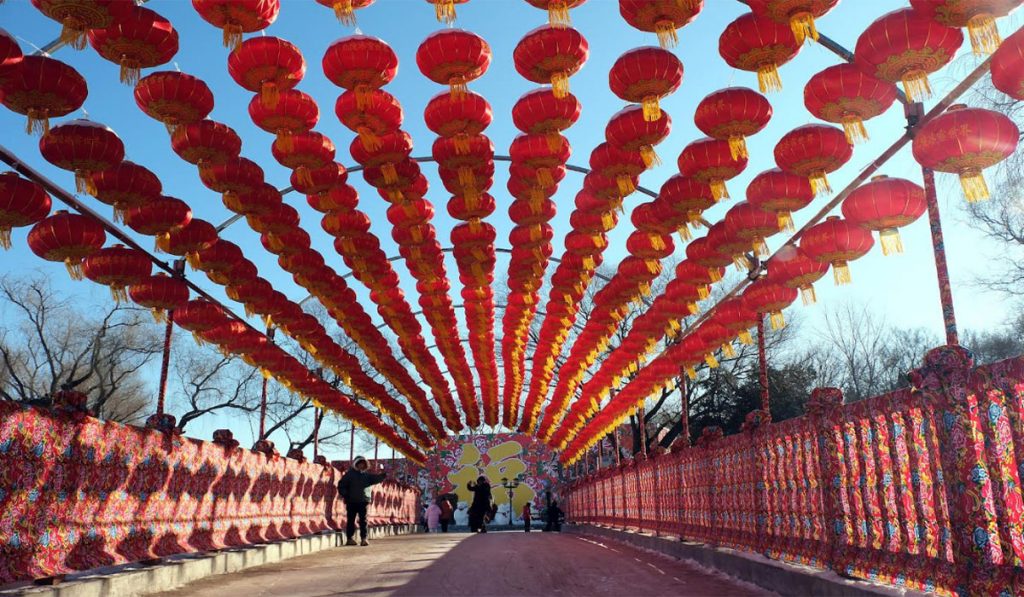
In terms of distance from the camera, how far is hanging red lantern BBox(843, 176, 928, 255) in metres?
7.01

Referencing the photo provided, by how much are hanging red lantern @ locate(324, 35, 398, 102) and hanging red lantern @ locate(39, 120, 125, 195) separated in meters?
2.17

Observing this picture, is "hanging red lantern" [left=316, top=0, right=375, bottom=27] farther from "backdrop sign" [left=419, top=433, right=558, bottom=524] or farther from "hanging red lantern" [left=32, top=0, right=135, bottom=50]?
"backdrop sign" [left=419, top=433, right=558, bottom=524]

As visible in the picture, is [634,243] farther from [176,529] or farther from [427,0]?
[176,529]

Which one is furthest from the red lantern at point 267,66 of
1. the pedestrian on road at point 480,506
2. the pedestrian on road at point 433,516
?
the pedestrian on road at point 433,516

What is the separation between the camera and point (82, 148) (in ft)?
21.6

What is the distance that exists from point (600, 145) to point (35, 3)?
5151mm

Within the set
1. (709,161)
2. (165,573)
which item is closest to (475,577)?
(165,573)

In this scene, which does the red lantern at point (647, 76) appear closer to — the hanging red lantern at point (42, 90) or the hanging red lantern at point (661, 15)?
the hanging red lantern at point (661, 15)

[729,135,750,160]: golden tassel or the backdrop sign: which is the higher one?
[729,135,750,160]: golden tassel

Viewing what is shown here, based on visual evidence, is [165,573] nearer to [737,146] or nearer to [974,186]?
[737,146]

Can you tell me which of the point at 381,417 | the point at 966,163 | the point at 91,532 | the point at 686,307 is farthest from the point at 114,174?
the point at 381,417

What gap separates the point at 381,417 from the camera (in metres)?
26.9

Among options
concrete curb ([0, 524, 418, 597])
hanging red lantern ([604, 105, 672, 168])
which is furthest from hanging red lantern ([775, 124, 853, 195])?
concrete curb ([0, 524, 418, 597])

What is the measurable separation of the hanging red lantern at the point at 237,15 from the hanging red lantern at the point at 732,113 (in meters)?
3.69
